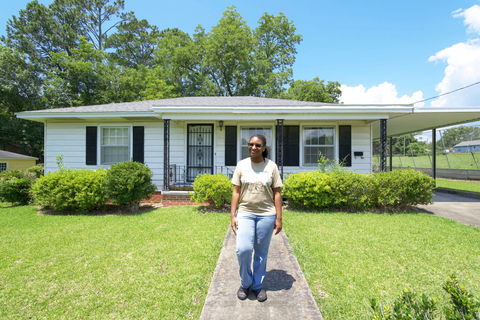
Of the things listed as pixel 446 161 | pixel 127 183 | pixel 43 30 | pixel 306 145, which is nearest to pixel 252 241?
pixel 127 183

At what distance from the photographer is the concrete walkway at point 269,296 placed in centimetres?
220

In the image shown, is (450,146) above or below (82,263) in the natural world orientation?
above

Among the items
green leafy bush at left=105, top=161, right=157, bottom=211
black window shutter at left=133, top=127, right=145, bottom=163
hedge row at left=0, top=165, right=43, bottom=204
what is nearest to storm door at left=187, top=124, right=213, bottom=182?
black window shutter at left=133, top=127, right=145, bottom=163

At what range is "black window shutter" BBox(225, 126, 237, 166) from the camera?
8625 millimetres

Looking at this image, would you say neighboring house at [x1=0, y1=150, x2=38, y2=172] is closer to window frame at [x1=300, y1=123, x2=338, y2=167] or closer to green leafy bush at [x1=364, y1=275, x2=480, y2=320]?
window frame at [x1=300, y1=123, x2=338, y2=167]

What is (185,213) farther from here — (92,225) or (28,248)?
(28,248)

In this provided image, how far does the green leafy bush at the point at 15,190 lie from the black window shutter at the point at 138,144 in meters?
3.26

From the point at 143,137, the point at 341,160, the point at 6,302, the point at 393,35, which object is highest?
the point at 393,35

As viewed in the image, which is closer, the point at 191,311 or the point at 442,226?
the point at 191,311

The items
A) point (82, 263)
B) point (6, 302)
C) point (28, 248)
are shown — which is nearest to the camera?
point (6, 302)

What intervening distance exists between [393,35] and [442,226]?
13926 millimetres

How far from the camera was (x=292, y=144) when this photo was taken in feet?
28.0

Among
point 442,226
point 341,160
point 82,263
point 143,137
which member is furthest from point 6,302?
point 341,160

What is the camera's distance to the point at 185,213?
6.38 metres
